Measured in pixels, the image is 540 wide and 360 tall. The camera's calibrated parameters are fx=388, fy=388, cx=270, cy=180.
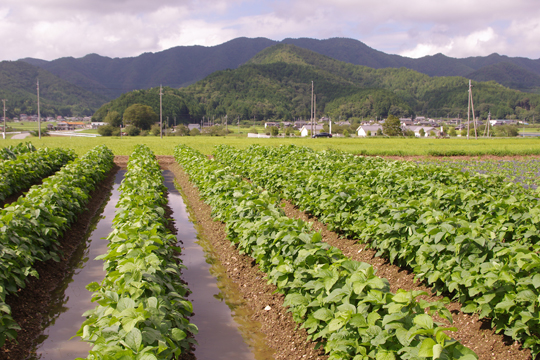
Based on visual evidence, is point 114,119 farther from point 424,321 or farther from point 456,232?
point 424,321

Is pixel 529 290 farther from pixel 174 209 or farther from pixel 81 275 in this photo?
pixel 174 209

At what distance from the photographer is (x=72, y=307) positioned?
557 centimetres

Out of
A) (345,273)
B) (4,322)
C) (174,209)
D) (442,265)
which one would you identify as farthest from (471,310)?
(174,209)

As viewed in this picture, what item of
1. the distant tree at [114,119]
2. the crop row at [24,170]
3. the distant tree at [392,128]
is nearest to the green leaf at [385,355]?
the crop row at [24,170]

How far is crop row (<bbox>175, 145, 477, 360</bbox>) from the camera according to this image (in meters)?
2.92

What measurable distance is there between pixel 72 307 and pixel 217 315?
6.90 feet

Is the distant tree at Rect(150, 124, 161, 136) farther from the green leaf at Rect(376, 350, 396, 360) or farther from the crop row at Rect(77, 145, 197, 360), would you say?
the green leaf at Rect(376, 350, 396, 360)

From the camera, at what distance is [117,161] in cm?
2473

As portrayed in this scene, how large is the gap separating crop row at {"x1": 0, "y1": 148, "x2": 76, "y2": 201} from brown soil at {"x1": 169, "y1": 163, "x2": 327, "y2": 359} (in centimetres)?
652

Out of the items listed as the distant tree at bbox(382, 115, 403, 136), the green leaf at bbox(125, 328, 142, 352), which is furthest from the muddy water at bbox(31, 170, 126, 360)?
the distant tree at bbox(382, 115, 403, 136)

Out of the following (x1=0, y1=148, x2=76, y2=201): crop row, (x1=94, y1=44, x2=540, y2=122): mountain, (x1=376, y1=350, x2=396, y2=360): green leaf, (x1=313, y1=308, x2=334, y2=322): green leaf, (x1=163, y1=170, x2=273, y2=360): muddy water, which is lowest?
(x1=163, y1=170, x2=273, y2=360): muddy water

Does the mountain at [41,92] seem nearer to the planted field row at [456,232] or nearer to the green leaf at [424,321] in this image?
the planted field row at [456,232]

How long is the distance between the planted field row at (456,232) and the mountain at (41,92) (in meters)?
145

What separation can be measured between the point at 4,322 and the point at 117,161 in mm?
21858
